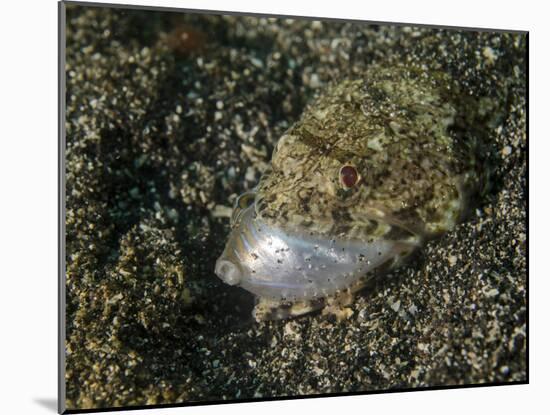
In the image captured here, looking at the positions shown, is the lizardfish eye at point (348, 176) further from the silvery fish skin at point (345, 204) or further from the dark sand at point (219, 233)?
the dark sand at point (219, 233)

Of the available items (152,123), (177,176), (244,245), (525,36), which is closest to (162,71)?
(152,123)

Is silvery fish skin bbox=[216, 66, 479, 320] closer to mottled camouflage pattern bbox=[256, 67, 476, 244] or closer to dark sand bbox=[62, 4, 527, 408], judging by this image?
mottled camouflage pattern bbox=[256, 67, 476, 244]

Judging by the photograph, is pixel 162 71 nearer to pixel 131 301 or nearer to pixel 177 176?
pixel 177 176

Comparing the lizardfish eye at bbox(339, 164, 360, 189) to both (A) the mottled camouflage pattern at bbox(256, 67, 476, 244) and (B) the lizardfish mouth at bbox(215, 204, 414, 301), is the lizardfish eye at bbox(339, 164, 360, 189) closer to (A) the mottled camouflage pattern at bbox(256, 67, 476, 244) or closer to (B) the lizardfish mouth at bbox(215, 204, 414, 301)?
(A) the mottled camouflage pattern at bbox(256, 67, 476, 244)

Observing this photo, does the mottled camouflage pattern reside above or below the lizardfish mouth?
above

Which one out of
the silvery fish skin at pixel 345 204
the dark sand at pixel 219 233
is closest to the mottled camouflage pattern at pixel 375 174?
the silvery fish skin at pixel 345 204

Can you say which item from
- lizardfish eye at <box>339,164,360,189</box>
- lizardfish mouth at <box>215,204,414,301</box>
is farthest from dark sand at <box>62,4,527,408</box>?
lizardfish eye at <box>339,164,360,189</box>

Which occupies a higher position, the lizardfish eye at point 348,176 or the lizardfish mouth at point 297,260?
the lizardfish eye at point 348,176
